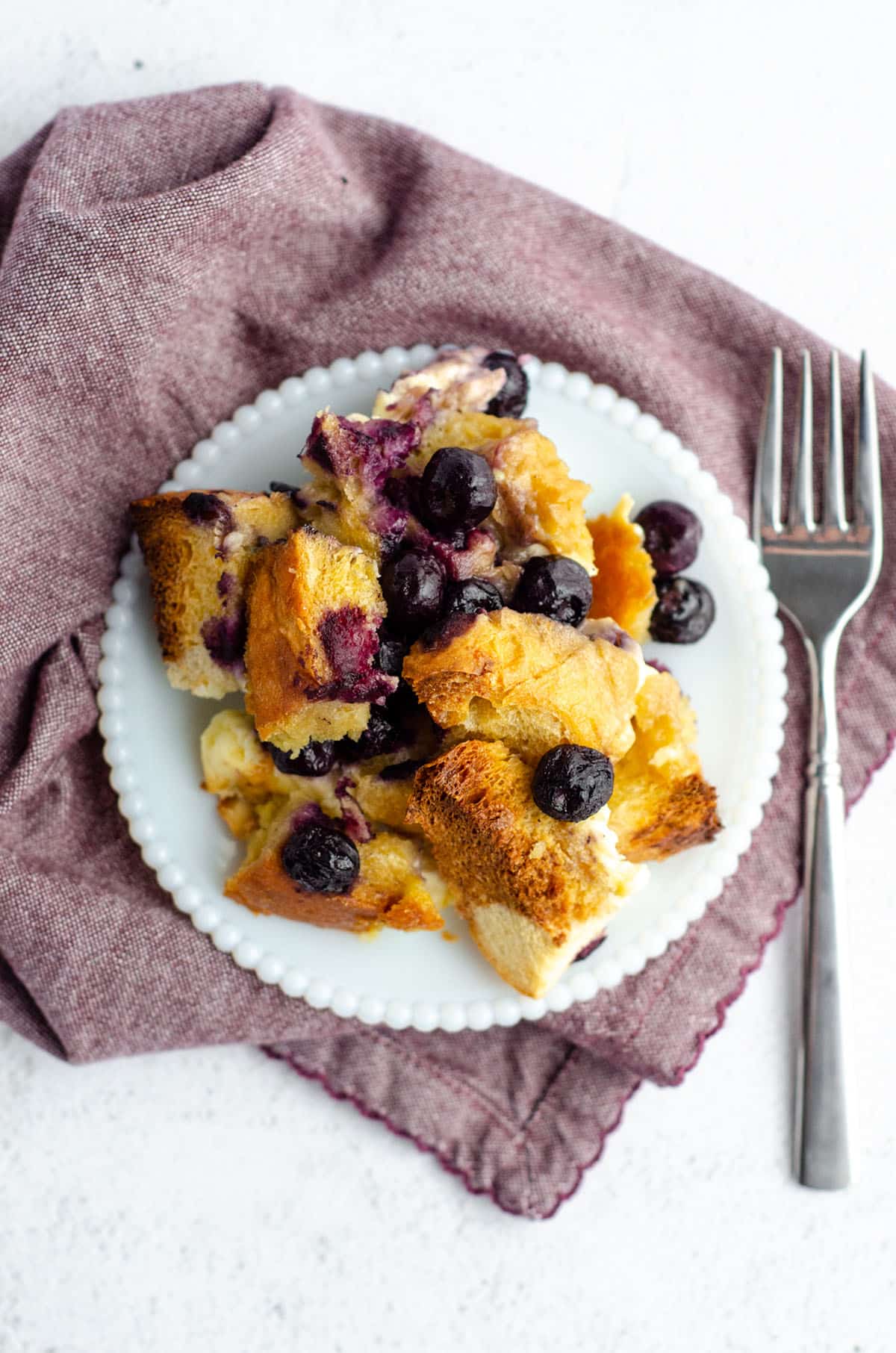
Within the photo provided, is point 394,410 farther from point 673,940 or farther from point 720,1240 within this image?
point 720,1240

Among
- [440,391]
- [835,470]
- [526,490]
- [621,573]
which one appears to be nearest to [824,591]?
[835,470]

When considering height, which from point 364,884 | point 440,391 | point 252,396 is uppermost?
point 440,391

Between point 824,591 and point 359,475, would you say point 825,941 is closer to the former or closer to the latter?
point 824,591

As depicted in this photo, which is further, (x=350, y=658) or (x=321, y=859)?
(x=321, y=859)

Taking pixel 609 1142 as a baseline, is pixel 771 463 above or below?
above

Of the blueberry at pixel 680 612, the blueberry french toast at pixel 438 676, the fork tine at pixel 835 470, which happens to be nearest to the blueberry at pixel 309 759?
the blueberry french toast at pixel 438 676
